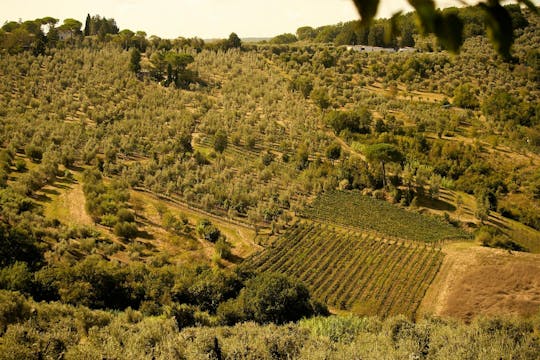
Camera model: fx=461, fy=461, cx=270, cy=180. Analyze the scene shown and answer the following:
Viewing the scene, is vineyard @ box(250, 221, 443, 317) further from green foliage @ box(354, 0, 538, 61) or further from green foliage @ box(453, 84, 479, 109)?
green foliage @ box(453, 84, 479, 109)

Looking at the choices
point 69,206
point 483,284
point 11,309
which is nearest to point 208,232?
point 69,206

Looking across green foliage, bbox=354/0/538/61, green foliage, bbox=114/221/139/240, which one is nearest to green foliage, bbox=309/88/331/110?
green foliage, bbox=114/221/139/240

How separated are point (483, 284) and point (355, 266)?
922 cm

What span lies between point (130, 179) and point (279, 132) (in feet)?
72.8

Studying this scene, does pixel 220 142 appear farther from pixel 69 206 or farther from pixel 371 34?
pixel 371 34

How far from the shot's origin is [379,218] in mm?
43062

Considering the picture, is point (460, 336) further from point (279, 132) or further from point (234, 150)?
point (279, 132)

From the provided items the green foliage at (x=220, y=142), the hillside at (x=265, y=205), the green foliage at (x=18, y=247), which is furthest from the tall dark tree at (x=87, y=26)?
the green foliage at (x=18, y=247)

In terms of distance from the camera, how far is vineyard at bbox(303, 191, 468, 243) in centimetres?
4100

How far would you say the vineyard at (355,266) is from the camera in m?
31.6

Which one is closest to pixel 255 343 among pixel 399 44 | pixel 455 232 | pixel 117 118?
pixel 455 232

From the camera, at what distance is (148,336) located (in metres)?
19.6

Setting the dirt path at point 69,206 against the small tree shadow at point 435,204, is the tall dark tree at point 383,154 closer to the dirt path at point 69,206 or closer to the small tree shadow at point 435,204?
the small tree shadow at point 435,204

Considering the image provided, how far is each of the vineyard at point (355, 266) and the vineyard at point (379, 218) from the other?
51.0 inches
